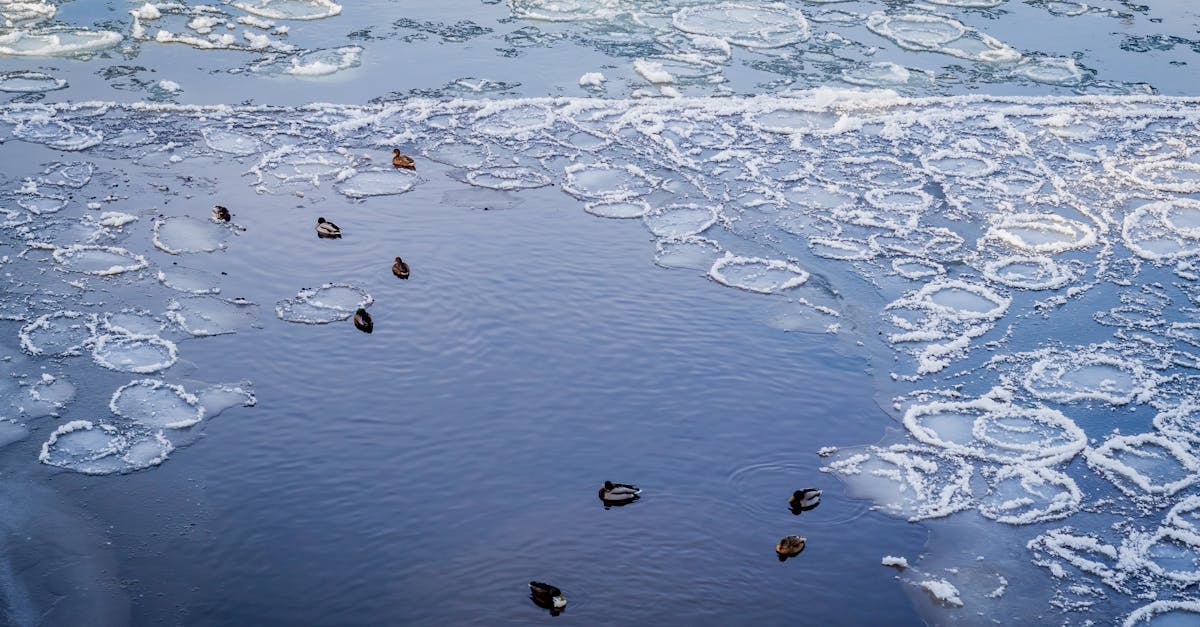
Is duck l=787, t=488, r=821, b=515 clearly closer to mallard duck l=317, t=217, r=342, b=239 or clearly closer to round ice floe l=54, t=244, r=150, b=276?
mallard duck l=317, t=217, r=342, b=239

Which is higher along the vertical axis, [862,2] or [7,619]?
[862,2]

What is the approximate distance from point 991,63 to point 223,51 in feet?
25.3

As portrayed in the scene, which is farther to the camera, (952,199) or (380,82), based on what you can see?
(380,82)

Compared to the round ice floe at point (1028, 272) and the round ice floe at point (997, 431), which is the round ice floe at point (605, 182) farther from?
the round ice floe at point (997, 431)

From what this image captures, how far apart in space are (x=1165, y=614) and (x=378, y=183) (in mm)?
6269

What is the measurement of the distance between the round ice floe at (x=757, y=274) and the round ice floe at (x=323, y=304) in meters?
2.42

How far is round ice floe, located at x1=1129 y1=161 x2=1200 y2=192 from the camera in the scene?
9992 millimetres

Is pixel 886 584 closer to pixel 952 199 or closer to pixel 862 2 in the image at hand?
pixel 952 199

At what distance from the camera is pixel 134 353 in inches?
287

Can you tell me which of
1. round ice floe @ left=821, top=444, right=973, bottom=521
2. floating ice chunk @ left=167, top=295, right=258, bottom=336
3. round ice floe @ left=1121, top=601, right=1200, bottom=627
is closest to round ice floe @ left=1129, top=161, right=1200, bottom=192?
round ice floe @ left=821, top=444, right=973, bottom=521

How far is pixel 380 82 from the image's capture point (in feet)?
37.6

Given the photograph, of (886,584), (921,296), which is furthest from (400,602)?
(921,296)

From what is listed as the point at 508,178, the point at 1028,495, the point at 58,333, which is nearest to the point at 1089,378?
the point at 1028,495

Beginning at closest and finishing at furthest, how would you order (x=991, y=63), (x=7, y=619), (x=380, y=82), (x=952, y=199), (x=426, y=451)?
(x=7, y=619) → (x=426, y=451) → (x=952, y=199) → (x=380, y=82) → (x=991, y=63)
